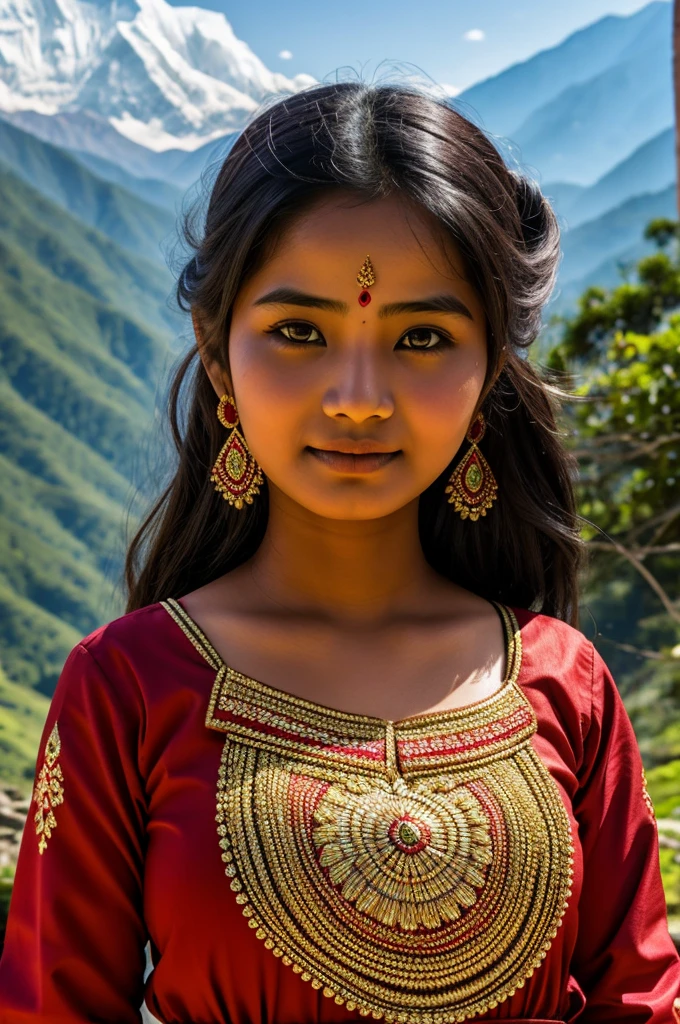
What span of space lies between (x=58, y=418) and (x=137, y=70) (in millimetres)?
1493

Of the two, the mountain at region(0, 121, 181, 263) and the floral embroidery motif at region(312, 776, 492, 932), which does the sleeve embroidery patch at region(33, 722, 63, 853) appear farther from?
the mountain at region(0, 121, 181, 263)

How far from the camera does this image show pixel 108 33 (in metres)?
4.67

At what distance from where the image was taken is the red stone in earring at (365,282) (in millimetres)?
1450

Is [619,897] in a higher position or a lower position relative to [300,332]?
lower

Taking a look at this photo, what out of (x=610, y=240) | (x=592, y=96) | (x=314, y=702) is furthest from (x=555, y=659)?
(x=592, y=96)

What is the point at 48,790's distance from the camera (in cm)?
148

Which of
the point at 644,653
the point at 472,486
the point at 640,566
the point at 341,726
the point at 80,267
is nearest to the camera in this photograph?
the point at 341,726

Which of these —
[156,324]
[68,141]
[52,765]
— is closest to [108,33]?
[68,141]

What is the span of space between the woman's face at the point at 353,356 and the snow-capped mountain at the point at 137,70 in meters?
A: 3.18

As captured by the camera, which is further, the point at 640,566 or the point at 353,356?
the point at 640,566

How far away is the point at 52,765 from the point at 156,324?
3.32m

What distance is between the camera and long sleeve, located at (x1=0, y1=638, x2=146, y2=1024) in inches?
56.1

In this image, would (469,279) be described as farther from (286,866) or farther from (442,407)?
(286,866)

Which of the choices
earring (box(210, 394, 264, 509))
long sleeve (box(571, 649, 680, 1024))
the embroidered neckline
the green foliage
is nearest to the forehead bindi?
earring (box(210, 394, 264, 509))
